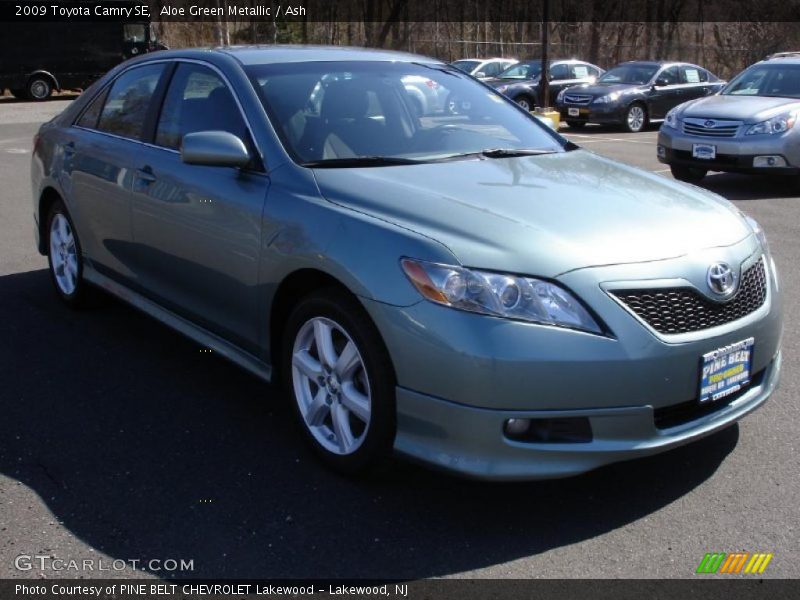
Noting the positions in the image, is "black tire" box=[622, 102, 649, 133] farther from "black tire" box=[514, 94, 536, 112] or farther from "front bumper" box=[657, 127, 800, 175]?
"front bumper" box=[657, 127, 800, 175]

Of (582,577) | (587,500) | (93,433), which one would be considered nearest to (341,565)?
(582,577)

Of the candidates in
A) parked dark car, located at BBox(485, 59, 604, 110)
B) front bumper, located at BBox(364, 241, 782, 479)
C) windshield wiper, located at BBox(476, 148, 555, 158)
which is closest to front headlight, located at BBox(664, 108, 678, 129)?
windshield wiper, located at BBox(476, 148, 555, 158)

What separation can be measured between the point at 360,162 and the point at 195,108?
1123 millimetres

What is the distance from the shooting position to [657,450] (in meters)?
3.36

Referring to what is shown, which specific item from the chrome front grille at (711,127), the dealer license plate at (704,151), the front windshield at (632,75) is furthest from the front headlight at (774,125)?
the front windshield at (632,75)

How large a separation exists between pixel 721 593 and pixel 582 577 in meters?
0.44

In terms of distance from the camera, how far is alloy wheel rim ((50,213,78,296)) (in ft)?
19.6

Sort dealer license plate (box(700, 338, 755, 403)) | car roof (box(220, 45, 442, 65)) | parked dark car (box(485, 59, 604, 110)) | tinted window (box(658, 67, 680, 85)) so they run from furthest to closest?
parked dark car (box(485, 59, 604, 110)) → tinted window (box(658, 67, 680, 85)) → car roof (box(220, 45, 442, 65)) → dealer license plate (box(700, 338, 755, 403))

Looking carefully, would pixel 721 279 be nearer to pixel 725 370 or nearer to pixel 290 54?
pixel 725 370

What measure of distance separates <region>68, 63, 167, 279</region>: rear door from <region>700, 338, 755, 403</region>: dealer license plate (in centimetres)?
311

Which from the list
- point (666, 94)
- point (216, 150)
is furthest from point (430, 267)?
point (666, 94)

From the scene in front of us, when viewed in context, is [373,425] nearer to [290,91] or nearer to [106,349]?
[290,91]

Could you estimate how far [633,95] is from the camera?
66.9ft

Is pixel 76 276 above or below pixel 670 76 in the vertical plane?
below
